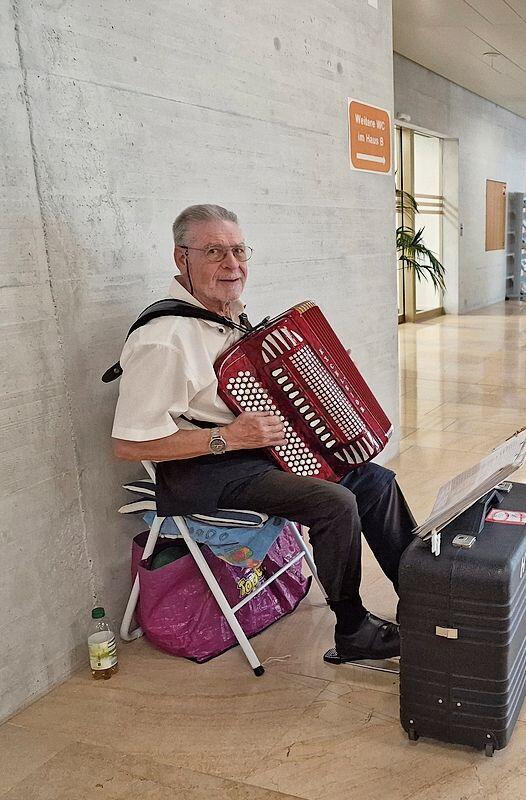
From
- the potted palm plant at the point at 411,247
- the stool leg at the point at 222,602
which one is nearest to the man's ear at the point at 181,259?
the stool leg at the point at 222,602

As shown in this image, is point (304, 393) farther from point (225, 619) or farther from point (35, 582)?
point (35, 582)

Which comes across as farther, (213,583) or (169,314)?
(213,583)

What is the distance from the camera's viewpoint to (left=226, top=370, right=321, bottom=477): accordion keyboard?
7.01 ft

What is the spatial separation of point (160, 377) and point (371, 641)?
3.29 ft

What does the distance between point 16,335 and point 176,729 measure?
117cm

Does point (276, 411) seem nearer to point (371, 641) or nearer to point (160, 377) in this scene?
point (160, 377)

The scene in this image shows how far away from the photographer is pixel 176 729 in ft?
6.53

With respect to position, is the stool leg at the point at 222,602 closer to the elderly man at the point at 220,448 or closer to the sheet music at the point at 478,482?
the elderly man at the point at 220,448

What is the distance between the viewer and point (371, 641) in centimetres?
219

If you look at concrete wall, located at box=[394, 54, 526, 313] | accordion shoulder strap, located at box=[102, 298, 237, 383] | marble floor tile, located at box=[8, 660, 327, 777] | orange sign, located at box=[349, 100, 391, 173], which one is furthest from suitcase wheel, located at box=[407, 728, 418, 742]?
concrete wall, located at box=[394, 54, 526, 313]

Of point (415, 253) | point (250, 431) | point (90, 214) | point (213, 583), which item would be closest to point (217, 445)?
point (250, 431)

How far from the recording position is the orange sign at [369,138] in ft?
12.2

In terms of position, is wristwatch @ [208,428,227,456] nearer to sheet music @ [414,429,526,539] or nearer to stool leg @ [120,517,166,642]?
stool leg @ [120,517,166,642]

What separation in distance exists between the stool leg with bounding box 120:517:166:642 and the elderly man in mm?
144
